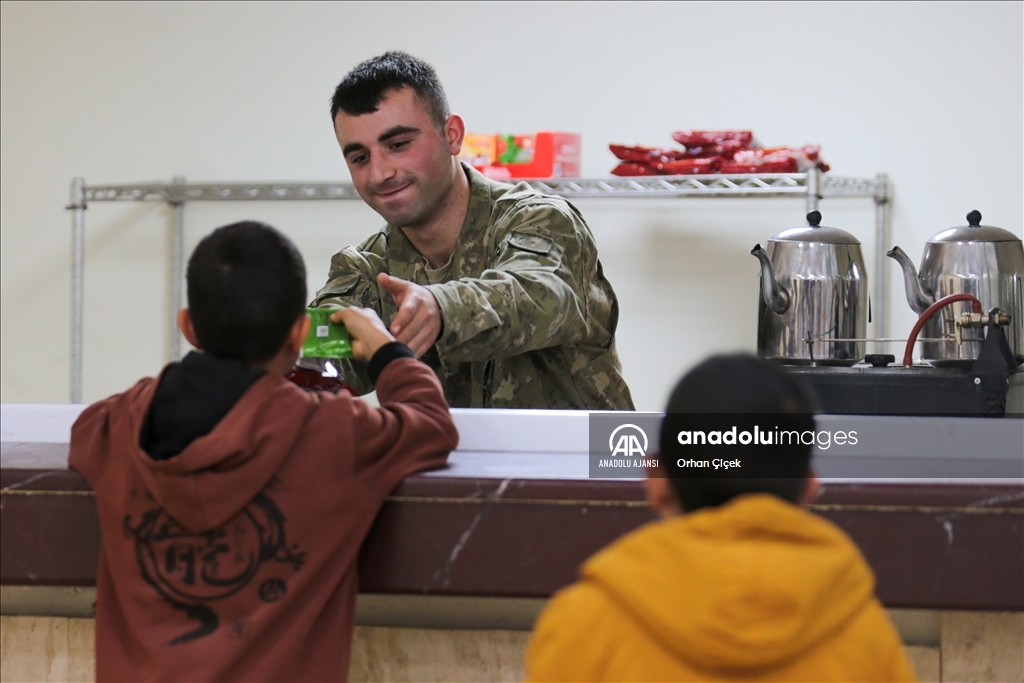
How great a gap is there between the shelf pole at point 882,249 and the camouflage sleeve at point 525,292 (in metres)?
1.27

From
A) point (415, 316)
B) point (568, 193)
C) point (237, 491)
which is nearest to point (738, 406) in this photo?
point (237, 491)

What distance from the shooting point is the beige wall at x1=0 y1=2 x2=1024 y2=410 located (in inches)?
101

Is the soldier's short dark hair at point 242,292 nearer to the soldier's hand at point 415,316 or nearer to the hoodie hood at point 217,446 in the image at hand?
the hoodie hood at point 217,446

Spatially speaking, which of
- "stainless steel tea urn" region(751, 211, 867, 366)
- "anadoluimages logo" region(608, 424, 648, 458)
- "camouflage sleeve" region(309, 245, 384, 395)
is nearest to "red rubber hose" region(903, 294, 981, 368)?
"stainless steel tea urn" region(751, 211, 867, 366)

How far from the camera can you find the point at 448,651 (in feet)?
3.36

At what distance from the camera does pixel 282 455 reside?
0.83 meters

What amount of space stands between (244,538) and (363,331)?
0.83 ft

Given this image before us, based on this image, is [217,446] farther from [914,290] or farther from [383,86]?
[914,290]

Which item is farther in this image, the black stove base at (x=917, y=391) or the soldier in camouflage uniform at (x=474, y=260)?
the black stove base at (x=917, y=391)

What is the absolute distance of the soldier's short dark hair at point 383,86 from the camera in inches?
57.1

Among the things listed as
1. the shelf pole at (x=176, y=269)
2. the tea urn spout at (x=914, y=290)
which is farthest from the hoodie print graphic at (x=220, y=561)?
the shelf pole at (x=176, y=269)

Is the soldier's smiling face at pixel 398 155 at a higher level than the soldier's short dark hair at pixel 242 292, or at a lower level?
higher

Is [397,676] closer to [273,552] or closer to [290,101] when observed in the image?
[273,552]

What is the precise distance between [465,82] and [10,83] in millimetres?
1309
